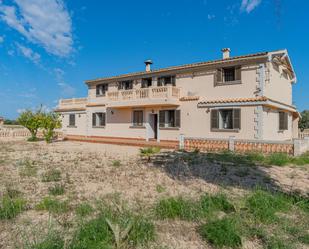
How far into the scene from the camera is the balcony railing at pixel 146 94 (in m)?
18.5

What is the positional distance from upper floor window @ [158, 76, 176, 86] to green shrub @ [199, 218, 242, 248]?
16427 mm

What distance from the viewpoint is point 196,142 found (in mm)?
16578

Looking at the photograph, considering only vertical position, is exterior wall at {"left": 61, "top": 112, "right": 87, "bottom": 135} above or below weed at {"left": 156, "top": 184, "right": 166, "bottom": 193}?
above

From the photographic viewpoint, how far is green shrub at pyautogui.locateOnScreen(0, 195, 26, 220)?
4750 mm

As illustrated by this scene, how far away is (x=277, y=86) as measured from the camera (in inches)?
730

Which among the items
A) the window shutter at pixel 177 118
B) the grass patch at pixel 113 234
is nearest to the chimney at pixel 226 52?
the window shutter at pixel 177 118

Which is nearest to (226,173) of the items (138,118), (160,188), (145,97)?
(160,188)

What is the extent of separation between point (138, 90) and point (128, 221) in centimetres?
1691

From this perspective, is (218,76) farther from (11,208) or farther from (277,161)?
(11,208)

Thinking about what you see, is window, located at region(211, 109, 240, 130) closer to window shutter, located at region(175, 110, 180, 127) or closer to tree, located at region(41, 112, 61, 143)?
window shutter, located at region(175, 110, 180, 127)

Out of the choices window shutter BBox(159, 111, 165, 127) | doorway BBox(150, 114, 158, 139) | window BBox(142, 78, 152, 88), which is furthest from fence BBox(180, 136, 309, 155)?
window BBox(142, 78, 152, 88)

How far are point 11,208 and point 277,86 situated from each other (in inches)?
742

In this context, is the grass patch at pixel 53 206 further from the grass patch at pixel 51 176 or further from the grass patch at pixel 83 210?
the grass patch at pixel 51 176

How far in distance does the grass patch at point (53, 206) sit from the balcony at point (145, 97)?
534 inches
